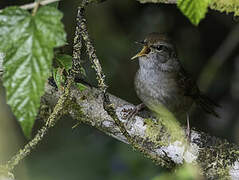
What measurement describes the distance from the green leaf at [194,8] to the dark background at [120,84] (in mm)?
2689

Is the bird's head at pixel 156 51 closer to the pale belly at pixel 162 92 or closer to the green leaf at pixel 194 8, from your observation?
the pale belly at pixel 162 92

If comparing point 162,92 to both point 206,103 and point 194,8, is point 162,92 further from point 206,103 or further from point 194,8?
point 194,8

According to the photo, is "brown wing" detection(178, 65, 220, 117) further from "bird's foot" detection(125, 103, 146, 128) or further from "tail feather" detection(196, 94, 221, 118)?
"bird's foot" detection(125, 103, 146, 128)

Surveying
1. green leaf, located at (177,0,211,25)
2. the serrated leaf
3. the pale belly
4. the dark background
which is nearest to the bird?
the pale belly

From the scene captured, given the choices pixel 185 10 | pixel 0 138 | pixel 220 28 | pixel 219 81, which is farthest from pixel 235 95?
pixel 185 10

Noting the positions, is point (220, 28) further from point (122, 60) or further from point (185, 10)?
point (185, 10)

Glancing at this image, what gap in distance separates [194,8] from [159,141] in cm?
136

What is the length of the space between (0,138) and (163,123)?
64.8 inches

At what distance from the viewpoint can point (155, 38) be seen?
157 inches

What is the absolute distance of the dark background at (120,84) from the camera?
4.68 meters

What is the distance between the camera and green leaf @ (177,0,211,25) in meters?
1.91

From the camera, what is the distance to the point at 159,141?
123 inches

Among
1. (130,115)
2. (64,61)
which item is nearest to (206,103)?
(130,115)

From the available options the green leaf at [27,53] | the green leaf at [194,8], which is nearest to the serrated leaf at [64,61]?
the green leaf at [27,53]
